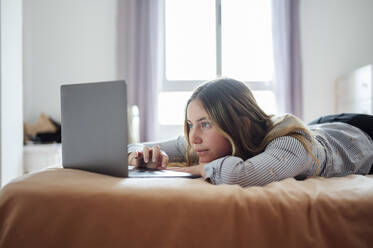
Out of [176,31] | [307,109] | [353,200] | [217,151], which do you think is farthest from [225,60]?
[353,200]

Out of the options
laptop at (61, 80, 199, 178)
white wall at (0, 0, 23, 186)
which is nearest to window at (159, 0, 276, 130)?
white wall at (0, 0, 23, 186)

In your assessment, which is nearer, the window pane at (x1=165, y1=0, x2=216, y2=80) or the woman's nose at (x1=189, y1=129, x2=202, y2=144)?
the woman's nose at (x1=189, y1=129, x2=202, y2=144)

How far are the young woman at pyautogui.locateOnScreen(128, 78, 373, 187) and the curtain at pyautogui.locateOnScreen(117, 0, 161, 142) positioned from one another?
2.05 m

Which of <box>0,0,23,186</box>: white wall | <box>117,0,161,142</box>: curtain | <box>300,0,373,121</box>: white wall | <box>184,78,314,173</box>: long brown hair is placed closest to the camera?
<box>184,78,314,173</box>: long brown hair

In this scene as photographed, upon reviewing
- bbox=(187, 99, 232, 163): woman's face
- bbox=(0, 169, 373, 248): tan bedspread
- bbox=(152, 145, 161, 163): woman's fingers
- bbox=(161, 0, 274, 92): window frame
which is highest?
bbox=(161, 0, 274, 92): window frame

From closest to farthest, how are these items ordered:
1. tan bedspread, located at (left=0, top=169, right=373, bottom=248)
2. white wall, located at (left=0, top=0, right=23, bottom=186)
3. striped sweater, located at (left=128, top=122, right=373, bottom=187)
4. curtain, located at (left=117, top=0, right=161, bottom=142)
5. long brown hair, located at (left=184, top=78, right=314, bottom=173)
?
1. tan bedspread, located at (left=0, top=169, right=373, bottom=248)
2. striped sweater, located at (left=128, top=122, right=373, bottom=187)
3. long brown hair, located at (left=184, top=78, right=314, bottom=173)
4. white wall, located at (left=0, top=0, right=23, bottom=186)
5. curtain, located at (left=117, top=0, right=161, bottom=142)

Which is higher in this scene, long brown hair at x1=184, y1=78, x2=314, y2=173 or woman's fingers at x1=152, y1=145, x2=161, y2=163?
long brown hair at x1=184, y1=78, x2=314, y2=173

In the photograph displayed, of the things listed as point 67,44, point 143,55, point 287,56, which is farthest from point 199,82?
point 67,44

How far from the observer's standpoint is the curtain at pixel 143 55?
9.80ft

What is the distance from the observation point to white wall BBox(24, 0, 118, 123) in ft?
10.1

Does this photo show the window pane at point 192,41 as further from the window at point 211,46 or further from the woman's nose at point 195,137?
the woman's nose at point 195,137

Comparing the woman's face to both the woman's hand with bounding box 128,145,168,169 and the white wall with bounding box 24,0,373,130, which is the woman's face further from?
the white wall with bounding box 24,0,373,130

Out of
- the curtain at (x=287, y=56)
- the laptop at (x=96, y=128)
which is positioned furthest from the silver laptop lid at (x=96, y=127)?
the curtain at (x=287, y=56)

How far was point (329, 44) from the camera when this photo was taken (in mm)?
3137
